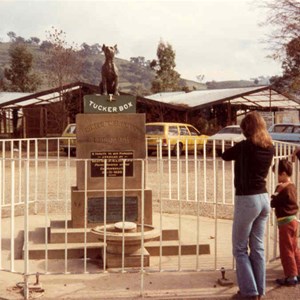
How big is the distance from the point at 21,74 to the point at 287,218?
6302 cm

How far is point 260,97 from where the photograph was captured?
35.3 m

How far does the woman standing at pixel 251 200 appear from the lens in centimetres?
567

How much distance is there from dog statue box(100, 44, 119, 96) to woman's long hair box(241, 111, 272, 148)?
410cm

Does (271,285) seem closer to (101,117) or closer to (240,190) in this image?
(240,190)

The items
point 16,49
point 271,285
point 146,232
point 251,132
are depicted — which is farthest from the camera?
point 16,49

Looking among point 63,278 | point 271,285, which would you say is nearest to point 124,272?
point 63,278

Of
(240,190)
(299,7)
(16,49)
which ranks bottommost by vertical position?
(240,190)

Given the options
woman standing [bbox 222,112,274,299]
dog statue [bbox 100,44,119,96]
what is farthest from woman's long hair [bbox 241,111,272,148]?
dog statue [bbox 100,44,119,96]

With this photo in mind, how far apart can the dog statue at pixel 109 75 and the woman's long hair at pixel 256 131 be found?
410 centimetres

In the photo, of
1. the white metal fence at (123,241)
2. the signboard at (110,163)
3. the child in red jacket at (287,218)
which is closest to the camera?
the child in red jacket at (287,218)

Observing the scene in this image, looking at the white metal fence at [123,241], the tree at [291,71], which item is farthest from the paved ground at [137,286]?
the tree at [291,71]

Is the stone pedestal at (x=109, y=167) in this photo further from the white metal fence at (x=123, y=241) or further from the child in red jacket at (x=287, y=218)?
the child in red jacket at (x=287, y=218)

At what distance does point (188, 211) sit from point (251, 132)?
6198 millimetres

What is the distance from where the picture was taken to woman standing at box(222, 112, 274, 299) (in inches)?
223
